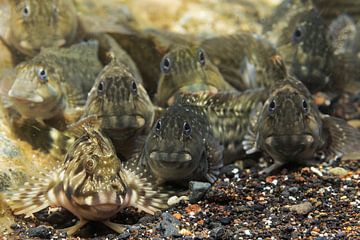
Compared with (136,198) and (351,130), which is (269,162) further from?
(136,198)

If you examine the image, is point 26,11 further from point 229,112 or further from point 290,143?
point 290,143

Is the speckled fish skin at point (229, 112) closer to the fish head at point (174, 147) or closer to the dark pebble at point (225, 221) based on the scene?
the fish head at point (174, 147)

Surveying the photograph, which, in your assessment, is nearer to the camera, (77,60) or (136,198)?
(136,198)

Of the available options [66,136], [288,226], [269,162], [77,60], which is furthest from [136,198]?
[77,60]

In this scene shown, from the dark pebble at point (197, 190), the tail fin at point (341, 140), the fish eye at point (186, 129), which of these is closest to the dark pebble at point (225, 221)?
the dark pebble at point (197, 190)

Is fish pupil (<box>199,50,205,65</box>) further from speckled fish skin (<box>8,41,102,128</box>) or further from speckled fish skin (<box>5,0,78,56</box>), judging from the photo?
speckled fish skin (<box>5,0,78,56</box>)

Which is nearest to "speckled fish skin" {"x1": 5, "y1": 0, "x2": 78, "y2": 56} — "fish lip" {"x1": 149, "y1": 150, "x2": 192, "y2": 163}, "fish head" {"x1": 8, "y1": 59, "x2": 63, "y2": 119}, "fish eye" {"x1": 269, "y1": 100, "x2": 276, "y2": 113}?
"fish head" {"x1": 8, "y1": 59, "x2": 63, "y2": 119}
